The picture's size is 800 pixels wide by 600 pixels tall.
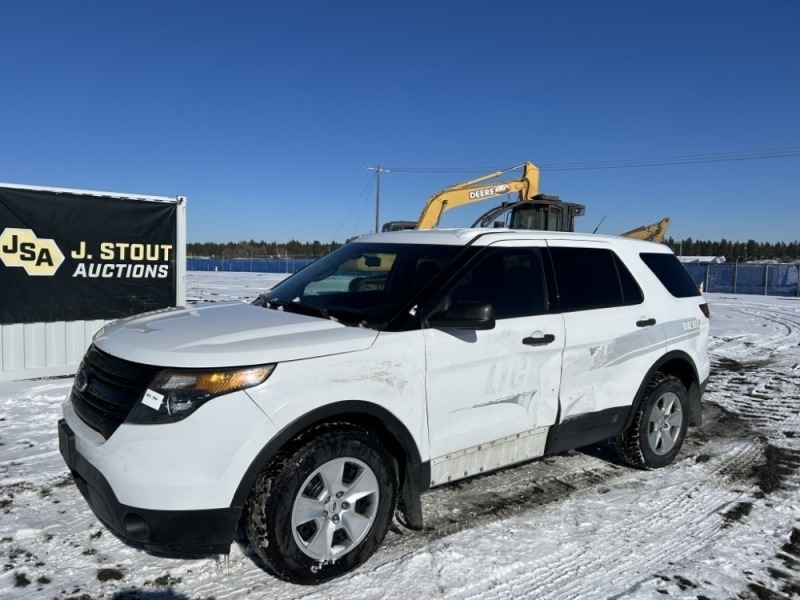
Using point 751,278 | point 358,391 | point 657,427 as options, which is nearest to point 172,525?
point 358,391

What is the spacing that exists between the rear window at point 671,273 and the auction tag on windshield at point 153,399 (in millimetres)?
3999

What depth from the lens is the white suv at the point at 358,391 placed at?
8.93 ft

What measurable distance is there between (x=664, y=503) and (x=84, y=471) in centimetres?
374

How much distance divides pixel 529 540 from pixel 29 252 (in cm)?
712

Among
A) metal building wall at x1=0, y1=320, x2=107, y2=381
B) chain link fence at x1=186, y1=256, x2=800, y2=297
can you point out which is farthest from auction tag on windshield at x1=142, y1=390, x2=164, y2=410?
chain link fence at x1=186, y1=256, x2=800, y2=297

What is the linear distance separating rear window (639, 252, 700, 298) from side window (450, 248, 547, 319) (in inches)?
58.3

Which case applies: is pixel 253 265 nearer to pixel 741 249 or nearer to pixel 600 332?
pixel 600 332

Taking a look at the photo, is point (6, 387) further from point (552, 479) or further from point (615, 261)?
point (615, 261)

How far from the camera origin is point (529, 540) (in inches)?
140

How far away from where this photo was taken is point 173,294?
8859 mm

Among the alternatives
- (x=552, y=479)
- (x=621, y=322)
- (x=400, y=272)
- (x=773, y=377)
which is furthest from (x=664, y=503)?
(x=773, y=377)

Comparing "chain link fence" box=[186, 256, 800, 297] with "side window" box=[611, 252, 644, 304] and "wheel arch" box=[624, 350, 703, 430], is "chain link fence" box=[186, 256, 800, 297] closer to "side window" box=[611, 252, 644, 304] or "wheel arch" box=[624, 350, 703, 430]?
"wheel arch" box=[624, 350, 703, 430]

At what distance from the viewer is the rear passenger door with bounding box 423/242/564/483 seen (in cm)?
340

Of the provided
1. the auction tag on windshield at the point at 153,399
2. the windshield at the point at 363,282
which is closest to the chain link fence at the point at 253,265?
the windshield at the point at 363,282
